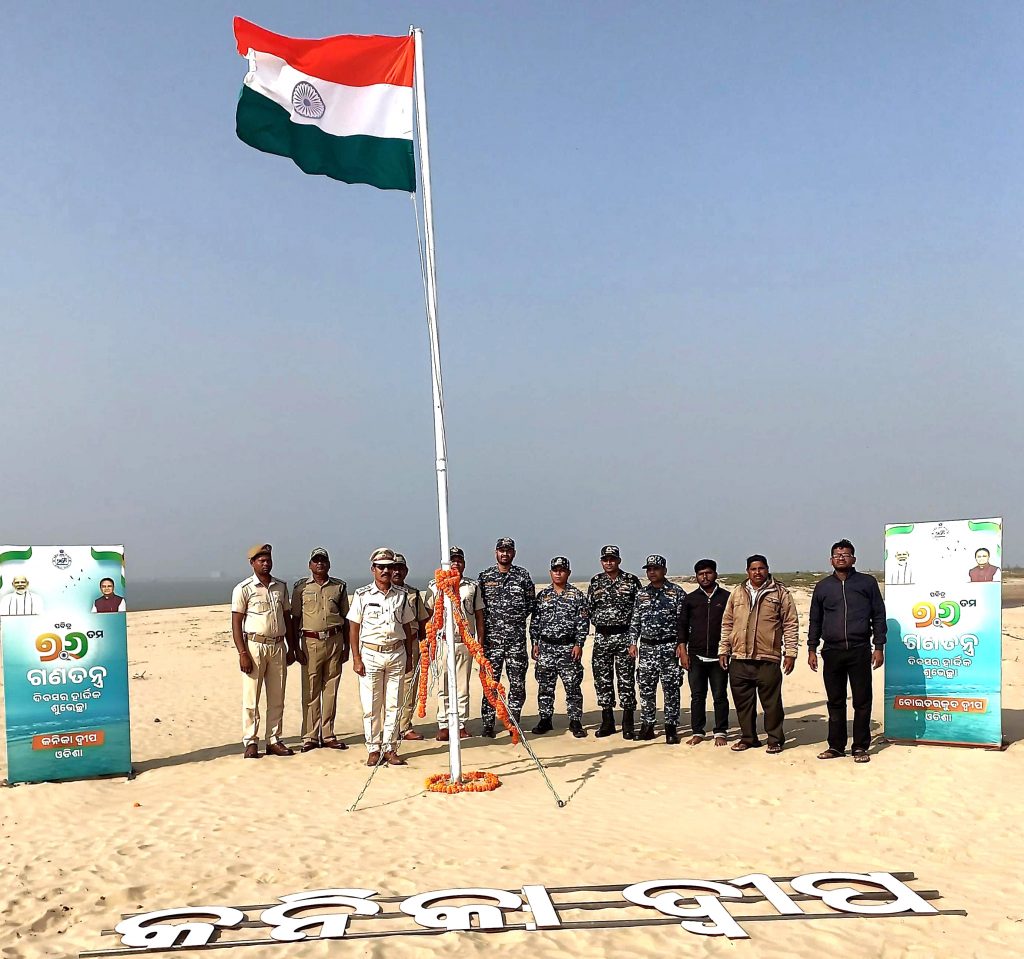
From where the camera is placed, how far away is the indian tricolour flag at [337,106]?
8078 mm

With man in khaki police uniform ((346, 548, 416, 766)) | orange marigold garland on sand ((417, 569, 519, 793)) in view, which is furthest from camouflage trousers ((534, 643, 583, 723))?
man in khaki police uniform ((346, 548, 416, 766))

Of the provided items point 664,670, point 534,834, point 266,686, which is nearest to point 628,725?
point 664,670

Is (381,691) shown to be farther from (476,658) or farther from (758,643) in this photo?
(758,643)

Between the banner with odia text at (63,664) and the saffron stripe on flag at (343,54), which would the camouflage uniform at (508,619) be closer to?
the banner with odia text at (63,664)

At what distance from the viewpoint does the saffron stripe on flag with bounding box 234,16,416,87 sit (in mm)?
8039

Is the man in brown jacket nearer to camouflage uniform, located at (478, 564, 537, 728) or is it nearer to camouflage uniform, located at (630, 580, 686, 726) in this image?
camouflage uniform, located at (630, 580, 686, 726)

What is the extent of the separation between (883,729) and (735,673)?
207 cm

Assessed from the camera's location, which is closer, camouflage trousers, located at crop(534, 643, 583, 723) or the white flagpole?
the white flagpole

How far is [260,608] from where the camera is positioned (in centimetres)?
935

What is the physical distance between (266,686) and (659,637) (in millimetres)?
4239

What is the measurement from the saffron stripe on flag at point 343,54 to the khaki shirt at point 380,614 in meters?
4.81

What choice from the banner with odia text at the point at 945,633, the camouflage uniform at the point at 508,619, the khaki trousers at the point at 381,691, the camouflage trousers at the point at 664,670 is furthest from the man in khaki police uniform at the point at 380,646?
the banner with odia text at the point at 945,633

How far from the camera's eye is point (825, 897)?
5496mm

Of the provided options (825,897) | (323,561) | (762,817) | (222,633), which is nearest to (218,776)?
(323,561)
